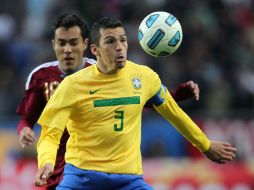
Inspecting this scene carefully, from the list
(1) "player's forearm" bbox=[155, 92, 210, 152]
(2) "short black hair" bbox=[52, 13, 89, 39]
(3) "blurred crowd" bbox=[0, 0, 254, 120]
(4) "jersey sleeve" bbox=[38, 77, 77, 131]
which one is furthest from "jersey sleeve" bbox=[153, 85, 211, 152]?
(3) "blurred crowd" bbox=[0, 0, 254, 120]

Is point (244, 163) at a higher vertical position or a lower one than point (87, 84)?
lower

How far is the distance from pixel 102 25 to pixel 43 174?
157 cm

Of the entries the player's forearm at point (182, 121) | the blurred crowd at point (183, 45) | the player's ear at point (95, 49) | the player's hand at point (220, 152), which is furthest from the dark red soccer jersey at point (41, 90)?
the blurred crowd at point (183, 45)

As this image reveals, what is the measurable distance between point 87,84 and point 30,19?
422 inches

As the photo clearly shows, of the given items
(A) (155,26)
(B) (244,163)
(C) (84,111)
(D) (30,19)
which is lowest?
(B) (244,163)

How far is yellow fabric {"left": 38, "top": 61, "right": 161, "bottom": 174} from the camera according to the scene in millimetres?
7988

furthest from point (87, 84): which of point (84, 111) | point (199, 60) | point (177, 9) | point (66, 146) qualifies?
point (177, 9)

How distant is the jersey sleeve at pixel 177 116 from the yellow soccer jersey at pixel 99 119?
23 centimetres

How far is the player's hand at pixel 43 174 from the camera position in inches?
287

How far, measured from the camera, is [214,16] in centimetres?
1842

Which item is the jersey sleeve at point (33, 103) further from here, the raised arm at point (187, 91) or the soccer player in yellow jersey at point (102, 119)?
the raised arm at point (187, 91)

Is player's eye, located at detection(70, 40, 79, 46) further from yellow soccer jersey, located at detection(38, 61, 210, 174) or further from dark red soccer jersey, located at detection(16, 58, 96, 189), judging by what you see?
yellow soccer jersey, located at detection(38, 61, 210, 174)

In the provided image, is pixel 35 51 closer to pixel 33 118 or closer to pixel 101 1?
pixel 101 1

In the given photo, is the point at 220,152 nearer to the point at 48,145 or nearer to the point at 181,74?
the point at 48,145
